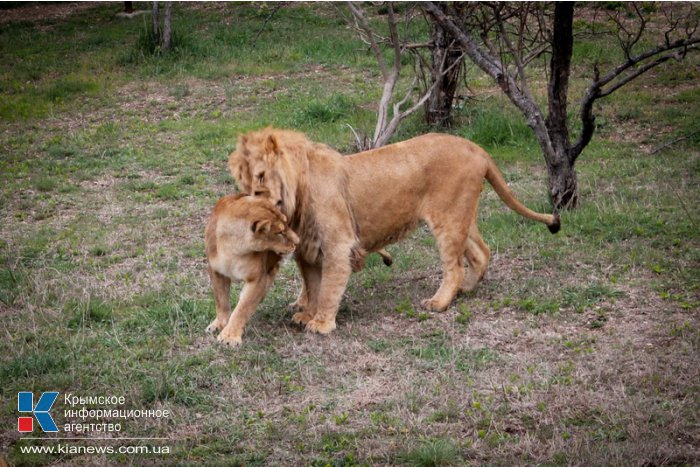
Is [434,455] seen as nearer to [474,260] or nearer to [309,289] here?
[309,289]

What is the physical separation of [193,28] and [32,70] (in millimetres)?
3193

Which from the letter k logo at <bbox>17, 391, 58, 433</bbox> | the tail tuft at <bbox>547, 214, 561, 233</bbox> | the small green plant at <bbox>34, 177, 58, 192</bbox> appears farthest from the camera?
the small green plant at <bbox>34, 177, 58, 192</bbox>

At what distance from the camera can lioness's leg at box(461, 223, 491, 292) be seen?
7012 millimetres

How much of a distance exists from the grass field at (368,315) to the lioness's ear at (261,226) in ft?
2.59

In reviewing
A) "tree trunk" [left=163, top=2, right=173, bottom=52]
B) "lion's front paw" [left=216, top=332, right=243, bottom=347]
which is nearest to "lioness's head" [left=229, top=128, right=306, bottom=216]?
"lion's front paw" [left=216, top=332, right=243, bottom=347]

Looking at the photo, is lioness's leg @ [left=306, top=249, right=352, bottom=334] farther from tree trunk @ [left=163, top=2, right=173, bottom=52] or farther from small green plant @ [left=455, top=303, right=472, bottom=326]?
tree trunk @ [left=163, top=2, right=173, bottom=52]

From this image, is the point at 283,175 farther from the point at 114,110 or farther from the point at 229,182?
the point at 114,110

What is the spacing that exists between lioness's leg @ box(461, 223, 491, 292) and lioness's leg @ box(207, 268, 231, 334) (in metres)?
1.86

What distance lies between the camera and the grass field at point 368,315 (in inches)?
191

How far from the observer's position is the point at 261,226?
5.86 metres

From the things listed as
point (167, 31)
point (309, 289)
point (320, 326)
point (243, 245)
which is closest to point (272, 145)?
point (243, 245)

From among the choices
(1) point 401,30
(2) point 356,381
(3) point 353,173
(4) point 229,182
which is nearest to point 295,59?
(1) point 401,30

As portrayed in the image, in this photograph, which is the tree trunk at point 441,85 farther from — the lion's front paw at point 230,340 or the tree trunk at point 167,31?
the lion's front paw at point 230,340

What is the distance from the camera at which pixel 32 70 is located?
14945 mm
